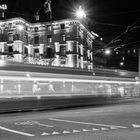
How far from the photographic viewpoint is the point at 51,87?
66.8 ft

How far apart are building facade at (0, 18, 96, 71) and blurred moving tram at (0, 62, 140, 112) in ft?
114

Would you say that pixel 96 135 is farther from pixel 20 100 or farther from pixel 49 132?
pixel 20 100

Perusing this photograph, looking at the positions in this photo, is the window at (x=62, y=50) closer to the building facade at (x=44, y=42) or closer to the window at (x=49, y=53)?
the building facade at (x=44, y=42)

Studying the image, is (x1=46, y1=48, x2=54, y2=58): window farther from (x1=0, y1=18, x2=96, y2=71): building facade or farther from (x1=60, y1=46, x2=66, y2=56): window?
(x1=60, y1=46, x2=66, y2=56): window

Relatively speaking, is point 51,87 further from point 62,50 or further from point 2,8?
point 2,8

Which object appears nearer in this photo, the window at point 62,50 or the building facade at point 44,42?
the building facade at point 44,42

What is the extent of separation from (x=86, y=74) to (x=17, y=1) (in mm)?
47075

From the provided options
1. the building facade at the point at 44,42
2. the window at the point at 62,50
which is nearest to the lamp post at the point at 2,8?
the building facade at the point at 44,42

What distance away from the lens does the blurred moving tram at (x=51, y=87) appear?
18.2 metres

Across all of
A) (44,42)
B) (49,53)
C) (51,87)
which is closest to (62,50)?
(49,53)

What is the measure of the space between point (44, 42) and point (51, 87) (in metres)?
44.4

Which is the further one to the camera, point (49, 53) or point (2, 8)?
point (49, 53)

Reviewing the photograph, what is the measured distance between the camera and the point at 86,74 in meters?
23.4

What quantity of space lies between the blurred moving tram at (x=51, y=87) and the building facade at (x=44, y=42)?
114 feet
